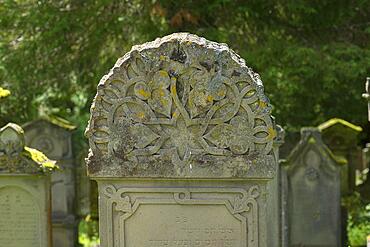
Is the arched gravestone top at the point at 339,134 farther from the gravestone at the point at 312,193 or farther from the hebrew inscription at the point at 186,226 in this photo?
the hebrew inscription at the point at 186,226

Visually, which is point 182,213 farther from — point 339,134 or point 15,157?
point 339,134

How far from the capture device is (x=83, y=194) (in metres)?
14.2

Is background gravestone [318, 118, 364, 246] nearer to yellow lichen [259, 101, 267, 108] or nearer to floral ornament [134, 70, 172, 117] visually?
yellow lichen [259, 101, 267, 108]

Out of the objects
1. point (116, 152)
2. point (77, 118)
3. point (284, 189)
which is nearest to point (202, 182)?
point (116, 152)

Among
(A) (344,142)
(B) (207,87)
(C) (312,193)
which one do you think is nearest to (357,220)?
(A) (344,142)

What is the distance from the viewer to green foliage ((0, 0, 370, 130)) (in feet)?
43.7

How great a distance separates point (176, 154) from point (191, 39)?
0.88 metres

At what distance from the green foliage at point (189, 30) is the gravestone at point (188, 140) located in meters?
7.64

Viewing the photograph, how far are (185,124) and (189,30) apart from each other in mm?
8500

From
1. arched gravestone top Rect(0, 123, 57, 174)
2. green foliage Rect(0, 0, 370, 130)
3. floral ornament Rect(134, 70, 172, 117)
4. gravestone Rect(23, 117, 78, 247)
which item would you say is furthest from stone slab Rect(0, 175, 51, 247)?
green foliage Rect(0, 0, 370, 130)

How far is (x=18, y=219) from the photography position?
7879 mm

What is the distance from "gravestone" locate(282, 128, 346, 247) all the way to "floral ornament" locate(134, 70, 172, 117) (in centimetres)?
476

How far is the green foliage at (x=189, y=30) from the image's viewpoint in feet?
43.7

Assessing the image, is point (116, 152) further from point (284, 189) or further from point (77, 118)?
point (77, 118)
